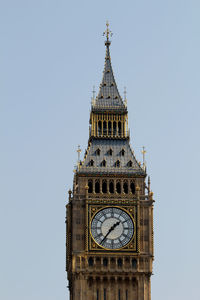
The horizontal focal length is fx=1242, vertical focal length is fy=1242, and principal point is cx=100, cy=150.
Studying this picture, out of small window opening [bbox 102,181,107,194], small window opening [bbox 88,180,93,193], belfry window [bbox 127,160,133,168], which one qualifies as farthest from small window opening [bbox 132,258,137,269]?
belfry window [bbox 127,160,133,168]

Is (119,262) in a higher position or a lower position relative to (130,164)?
lower

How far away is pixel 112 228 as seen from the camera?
9488 centimetres

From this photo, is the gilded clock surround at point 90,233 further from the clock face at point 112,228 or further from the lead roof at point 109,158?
the lead roof at point 109,158

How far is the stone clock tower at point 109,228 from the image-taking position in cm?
9406

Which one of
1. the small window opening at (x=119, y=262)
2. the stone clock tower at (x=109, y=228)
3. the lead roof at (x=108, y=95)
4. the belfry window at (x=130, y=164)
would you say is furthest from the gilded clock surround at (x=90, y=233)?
the lead roof at (x=108, y=95)

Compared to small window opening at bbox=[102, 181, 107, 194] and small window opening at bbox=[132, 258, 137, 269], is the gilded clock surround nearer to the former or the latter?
small window opening at bbox=[132, 258, 137, 269]

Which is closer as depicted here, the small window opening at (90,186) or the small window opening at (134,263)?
the small window opening at (134,263)

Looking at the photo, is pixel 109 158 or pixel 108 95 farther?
pixel 108 95

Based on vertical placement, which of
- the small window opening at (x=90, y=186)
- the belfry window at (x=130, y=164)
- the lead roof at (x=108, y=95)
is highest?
the lead roof at (x=108, y=95)

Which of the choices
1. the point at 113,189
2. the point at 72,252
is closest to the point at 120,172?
the point at 113,189

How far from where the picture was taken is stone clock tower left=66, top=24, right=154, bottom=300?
94062 mm

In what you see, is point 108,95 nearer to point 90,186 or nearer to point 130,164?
point 130,164

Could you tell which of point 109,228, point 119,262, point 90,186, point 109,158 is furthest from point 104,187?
point 119,262

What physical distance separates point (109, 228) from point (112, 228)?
0.78 feet
